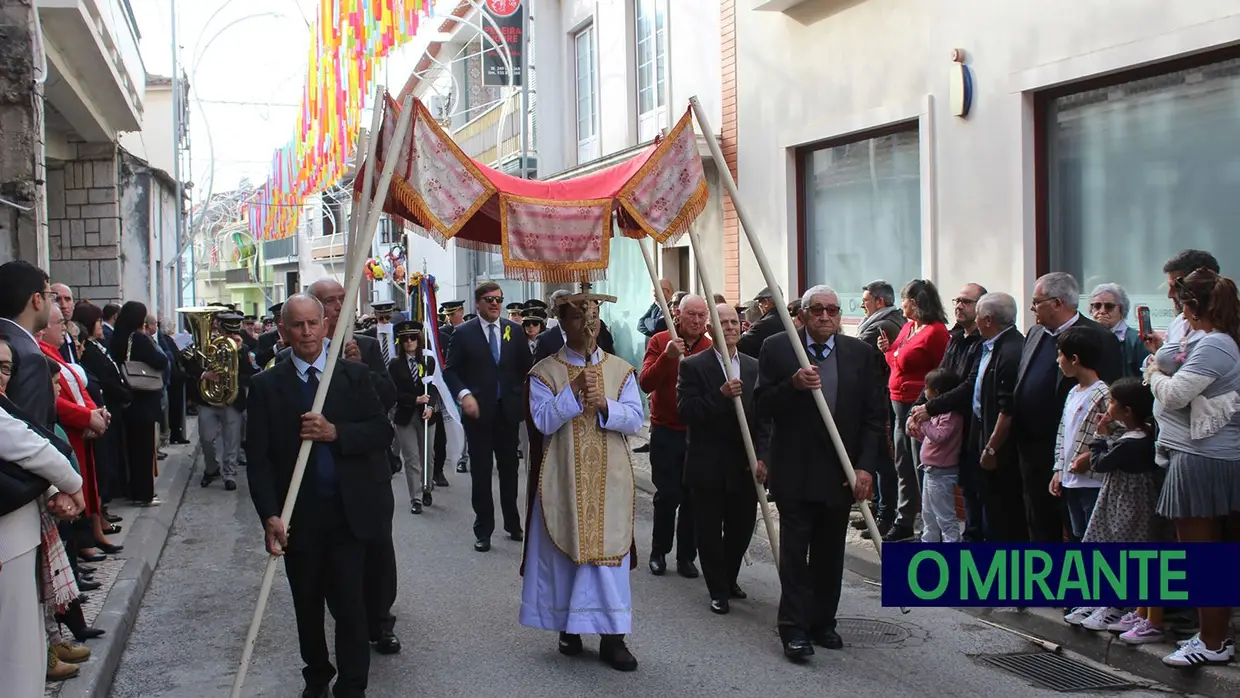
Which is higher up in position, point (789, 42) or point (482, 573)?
point (789, 42)

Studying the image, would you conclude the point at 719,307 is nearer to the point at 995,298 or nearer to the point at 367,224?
the point at 995,298

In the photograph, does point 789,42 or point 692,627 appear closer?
point 692,627

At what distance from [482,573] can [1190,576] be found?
4698mm

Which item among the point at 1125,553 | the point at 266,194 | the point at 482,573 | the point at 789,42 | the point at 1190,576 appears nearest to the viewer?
the point at 1125,553

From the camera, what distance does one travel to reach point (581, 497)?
244 inches

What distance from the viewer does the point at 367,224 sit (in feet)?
19.4

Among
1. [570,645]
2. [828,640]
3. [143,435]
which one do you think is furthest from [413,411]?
[828,640]

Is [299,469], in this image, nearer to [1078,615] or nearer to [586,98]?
[1078,615]

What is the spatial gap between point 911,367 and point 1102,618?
2750mm

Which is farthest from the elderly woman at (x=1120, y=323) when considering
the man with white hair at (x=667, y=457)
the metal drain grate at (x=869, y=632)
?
the man with white hair at (x=667, y=457)

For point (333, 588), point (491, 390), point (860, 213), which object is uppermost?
point (860, 213)

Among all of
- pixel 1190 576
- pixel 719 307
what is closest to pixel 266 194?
pixel 719 307

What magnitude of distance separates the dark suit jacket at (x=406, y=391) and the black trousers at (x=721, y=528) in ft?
13.7

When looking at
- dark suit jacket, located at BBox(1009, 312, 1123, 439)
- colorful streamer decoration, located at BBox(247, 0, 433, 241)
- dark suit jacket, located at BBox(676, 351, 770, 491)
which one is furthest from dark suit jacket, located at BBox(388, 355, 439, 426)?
colorful streamer decoration, located at BBox(247, 0, 433, 241)
